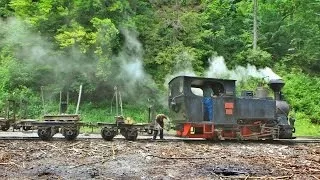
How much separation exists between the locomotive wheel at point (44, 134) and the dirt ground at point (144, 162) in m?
0.93

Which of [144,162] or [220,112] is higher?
[220,112]

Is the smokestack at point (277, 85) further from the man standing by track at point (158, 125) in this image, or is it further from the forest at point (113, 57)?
the forest at point (113, 57)

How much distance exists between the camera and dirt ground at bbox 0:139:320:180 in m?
7.95

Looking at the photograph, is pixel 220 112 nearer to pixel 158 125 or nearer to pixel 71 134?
pixel 158 125

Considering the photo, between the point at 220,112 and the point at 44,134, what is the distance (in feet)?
20.2

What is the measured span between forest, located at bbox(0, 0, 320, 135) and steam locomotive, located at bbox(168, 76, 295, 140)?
25.5 ft

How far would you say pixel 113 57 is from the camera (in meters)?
24.8

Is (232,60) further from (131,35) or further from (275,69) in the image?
(131,35)

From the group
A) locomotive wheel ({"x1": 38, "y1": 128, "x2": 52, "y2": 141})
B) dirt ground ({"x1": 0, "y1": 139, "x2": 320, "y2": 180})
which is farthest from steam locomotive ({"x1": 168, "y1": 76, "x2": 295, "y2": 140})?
locomotive wheel ({"x1": 38, "y1": 128, "x2": 52, "y2": 141})

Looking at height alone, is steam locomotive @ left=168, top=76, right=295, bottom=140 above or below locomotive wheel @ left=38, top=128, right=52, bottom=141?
above

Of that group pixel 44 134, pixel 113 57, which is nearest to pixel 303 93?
pixel 113 57

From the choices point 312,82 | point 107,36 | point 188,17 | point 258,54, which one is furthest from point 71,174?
A: point 312,82

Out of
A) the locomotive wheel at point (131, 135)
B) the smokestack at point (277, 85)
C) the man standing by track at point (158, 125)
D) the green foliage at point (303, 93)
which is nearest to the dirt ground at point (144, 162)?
the locomotive wheel at point (131, 135)

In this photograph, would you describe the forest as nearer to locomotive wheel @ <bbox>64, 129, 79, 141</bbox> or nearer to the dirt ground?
locomotive wheel @ <bbox>64, 129, 79, 141</bbox>
